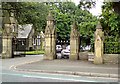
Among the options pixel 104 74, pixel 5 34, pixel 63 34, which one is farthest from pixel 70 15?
pixel 104 74

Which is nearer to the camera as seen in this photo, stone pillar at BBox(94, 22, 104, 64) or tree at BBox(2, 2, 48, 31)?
stone pillar at BBox(94, 22, 104, 64)

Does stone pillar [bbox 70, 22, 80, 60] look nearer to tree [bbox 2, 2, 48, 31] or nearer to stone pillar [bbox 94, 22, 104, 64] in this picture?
stone pillar [bbox 94, 22, 104, 64]

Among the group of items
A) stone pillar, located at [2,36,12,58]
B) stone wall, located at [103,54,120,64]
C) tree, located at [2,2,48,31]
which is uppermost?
tree, located at [2,2,48,31]

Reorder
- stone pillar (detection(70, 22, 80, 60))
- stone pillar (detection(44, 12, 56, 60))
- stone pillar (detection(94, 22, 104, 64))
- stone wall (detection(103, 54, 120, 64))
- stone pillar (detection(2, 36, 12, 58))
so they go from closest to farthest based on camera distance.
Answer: stone wall (detection(103, 54, 120, 64)) → stone pillar (detection(94, 22, 104, 64)) → stone pillar (detection(70, 22, 80, 60)) → stone pillar (detection(44, 12, 56, 60)) → stone pillar (detection(2, 36, 12, 58))

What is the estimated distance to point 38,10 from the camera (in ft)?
123

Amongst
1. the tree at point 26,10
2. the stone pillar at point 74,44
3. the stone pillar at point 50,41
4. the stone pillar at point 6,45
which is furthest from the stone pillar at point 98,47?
the tree at point 26,10

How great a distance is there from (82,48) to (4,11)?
11189 millimetres

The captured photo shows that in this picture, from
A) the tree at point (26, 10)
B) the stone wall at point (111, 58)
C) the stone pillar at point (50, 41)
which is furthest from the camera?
the tree at point (26, 10)

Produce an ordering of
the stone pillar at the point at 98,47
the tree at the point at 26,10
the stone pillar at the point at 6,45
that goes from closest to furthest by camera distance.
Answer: the stone pillar at the point at 98,47 → the stone pillar at the point at 6,45 → the tree at the point at 26,10

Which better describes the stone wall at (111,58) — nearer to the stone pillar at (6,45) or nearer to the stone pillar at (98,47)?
the stone pillar at (98,47)

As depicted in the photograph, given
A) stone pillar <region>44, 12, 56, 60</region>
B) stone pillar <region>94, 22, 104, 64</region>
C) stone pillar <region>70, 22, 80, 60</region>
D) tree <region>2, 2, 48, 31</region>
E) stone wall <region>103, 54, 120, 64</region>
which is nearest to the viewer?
stone wall <region>103, 54, 120, 64</region>

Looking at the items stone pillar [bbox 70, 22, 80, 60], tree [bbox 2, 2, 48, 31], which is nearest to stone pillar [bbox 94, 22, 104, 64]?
stone pillar [bbox 70, 22, 80, 60]

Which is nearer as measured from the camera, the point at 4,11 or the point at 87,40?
the point at 87,40

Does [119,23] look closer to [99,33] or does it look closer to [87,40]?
[99,33]
